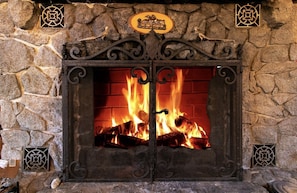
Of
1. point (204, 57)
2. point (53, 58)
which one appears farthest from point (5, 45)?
point (204, 57)

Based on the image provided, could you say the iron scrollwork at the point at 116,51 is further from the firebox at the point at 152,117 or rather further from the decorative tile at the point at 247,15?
the decorative tile at the point at 247,15

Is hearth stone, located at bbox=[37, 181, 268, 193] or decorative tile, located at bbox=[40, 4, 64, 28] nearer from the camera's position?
hearth stone, located at bbox=[37, 181, 268, 193]

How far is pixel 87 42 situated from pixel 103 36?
4.2 inches

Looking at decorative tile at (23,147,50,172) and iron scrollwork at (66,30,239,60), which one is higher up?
iron scrollwork at (66,30,239,60)

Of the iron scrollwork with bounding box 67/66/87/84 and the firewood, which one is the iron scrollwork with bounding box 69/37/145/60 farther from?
the firewood

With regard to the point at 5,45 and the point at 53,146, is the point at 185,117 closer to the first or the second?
the point at 53,146

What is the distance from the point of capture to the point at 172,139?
2021 millimetres

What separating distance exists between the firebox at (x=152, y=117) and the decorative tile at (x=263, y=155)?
17 centimetres

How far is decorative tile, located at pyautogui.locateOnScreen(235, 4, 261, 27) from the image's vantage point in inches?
75.8

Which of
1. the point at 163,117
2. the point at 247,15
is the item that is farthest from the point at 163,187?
the point at 247,15

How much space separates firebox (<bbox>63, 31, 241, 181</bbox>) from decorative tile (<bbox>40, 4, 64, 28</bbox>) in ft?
0.60

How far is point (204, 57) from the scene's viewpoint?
6.08 ft

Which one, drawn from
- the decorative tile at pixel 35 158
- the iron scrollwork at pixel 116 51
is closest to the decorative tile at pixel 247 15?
the iron scrollwork at pixel 116 51

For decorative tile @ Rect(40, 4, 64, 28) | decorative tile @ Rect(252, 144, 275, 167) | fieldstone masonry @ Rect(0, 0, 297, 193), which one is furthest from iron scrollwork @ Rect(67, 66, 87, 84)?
decorative tile @ Rect(252, 144, 275, 167)
